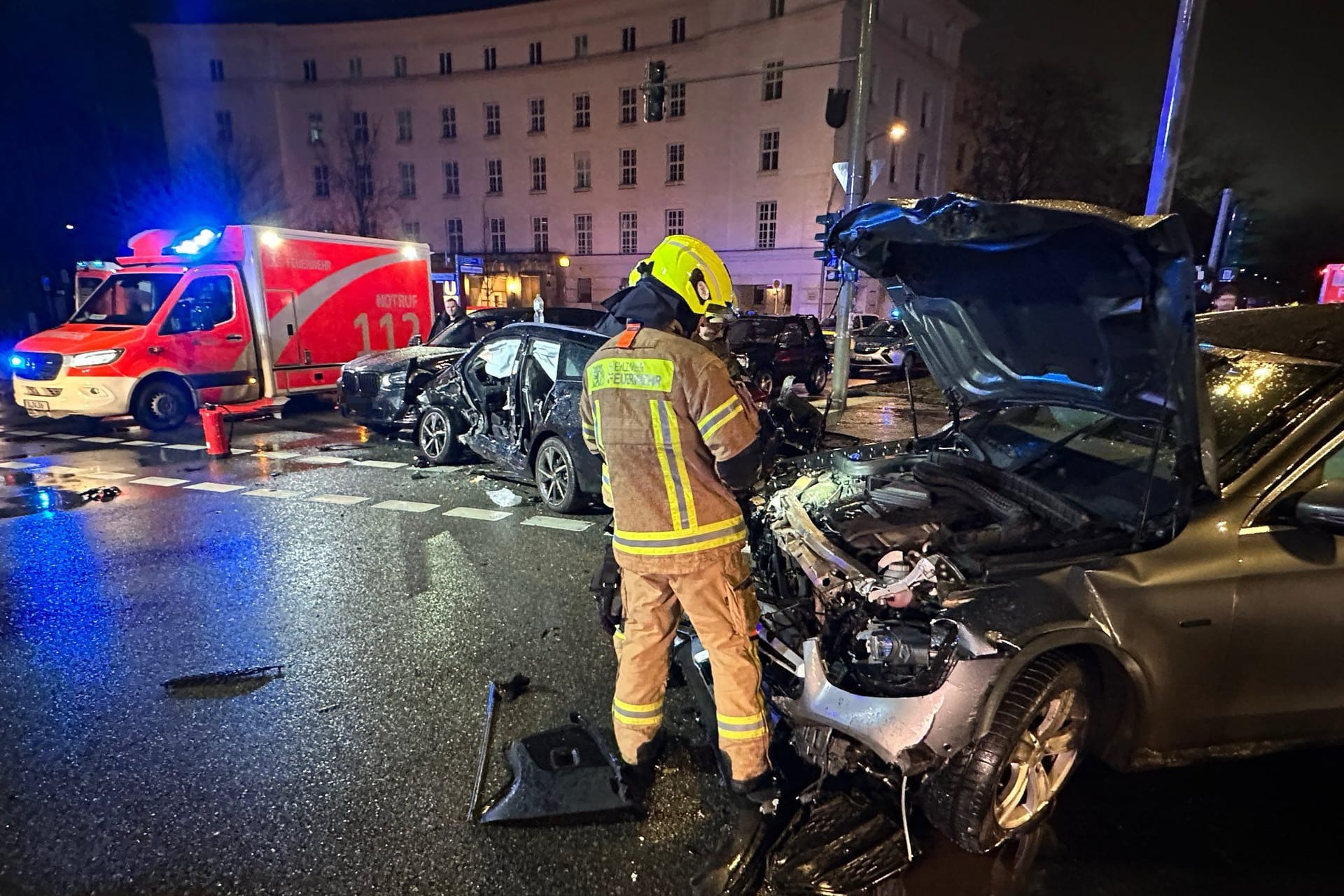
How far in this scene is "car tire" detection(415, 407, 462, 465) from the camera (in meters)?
7.90

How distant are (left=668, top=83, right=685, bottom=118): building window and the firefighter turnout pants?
3868cm

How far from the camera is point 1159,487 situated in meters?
2.78

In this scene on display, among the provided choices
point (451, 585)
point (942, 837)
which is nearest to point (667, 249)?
point (942, 837)

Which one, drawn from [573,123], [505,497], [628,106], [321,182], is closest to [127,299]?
[505,497]

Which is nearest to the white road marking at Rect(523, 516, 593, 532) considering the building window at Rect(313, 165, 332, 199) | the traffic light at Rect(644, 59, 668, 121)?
the traffic light at Rect(644, 59, 668, 121)

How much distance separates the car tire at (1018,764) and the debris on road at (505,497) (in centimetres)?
492

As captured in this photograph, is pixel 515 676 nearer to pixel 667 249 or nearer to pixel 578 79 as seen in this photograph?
pixel 667 249

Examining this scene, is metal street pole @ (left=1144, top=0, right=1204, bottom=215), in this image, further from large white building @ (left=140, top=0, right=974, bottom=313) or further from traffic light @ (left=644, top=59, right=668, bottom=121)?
large white building @ (left=140, top=0, right=974, bottom=313)

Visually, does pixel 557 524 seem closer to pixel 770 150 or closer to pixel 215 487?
pixel 215 487

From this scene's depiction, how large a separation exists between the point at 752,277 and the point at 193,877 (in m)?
35.7

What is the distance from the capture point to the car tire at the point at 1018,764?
2283 mm

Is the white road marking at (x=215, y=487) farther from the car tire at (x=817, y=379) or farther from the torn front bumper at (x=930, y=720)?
the car tire at (x=817, y=379)

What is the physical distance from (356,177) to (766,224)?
25517 mm

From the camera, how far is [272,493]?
6.99 metres
